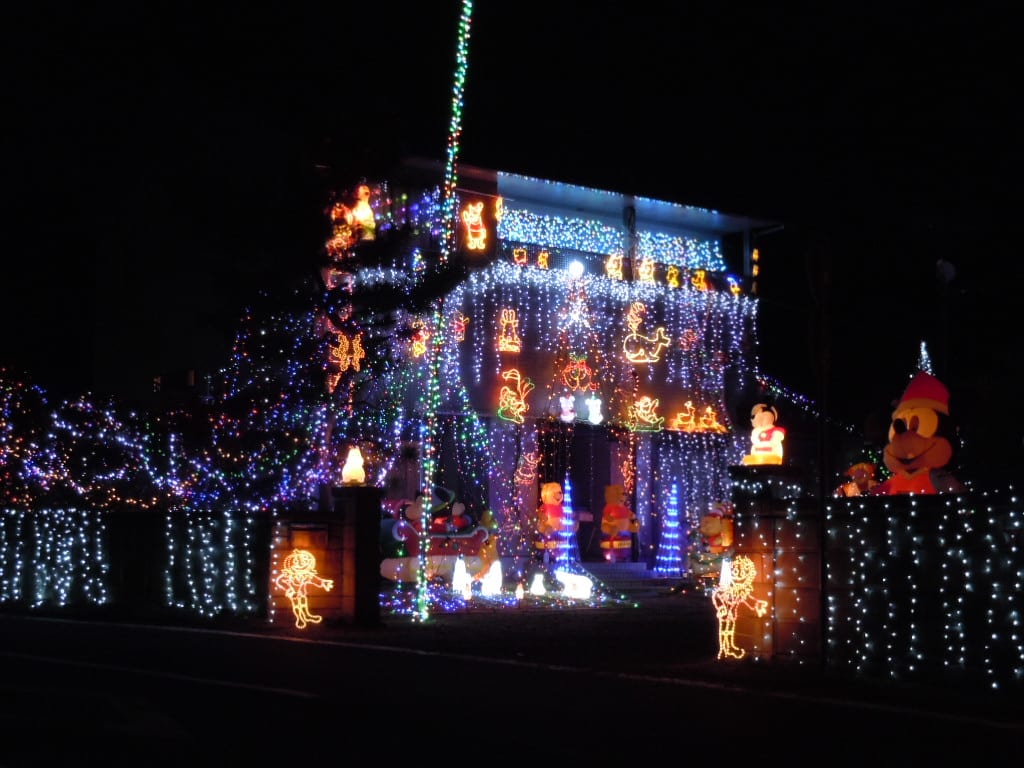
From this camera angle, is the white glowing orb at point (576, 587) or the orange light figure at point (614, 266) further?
the orange light figure at point (614, 266)

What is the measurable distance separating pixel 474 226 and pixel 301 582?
1205 centimetres

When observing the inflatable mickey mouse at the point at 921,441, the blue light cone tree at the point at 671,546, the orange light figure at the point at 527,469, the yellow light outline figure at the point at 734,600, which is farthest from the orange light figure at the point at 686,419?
the yellow light outline figure at the point at 734,600

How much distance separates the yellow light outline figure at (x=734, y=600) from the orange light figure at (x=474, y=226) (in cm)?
1521

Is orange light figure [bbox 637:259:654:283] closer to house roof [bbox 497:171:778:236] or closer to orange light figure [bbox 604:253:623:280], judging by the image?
orange light figure [bbox 604:253:623:280]

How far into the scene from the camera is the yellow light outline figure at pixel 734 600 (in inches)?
461

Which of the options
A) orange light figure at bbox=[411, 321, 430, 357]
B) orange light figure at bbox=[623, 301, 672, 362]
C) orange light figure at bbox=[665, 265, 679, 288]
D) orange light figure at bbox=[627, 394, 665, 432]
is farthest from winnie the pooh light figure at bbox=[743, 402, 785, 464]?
orange light figure at bbox=[665, 265, 679, 288]

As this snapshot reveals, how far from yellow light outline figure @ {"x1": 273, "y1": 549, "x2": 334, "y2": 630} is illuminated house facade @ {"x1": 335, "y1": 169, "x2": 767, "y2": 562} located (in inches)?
337

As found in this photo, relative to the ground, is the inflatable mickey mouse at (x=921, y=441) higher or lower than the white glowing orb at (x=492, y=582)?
higher

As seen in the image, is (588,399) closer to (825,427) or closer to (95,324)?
(95,324)

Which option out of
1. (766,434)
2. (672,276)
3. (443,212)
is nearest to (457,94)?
(443,212)

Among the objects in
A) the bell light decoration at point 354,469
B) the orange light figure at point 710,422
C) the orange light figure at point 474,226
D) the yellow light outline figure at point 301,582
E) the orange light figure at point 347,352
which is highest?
the orange light figure at point 474,226

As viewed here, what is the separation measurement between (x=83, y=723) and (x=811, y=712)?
4.99 meters

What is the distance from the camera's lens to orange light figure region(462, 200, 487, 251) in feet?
85.8

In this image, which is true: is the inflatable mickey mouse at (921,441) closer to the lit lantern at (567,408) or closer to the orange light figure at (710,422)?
the lit lantern at (567,408)
